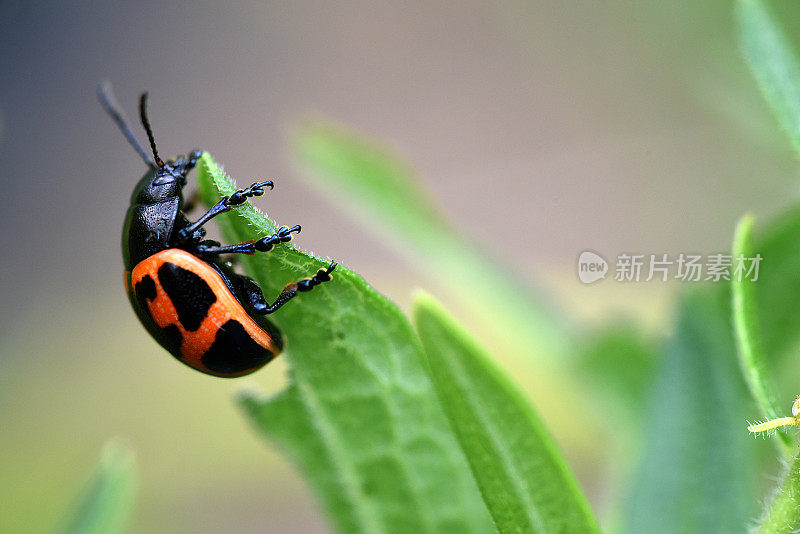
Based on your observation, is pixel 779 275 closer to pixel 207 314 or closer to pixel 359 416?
pixel 359 416

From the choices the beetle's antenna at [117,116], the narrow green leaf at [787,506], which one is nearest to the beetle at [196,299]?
the beetle's antenna at [117,116]

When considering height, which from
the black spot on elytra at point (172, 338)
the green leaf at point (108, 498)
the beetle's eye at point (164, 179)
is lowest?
the green leaf at point (108, 498)

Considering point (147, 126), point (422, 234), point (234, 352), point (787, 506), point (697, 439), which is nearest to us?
point (787, 506)

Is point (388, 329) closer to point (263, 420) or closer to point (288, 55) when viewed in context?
point (263, 420)

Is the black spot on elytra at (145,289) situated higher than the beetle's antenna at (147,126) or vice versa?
the beetle's antenna at (147,126)

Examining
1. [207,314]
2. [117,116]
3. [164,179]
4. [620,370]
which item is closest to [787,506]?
[620,370]

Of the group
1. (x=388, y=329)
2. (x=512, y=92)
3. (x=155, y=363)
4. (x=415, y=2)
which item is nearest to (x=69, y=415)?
(x=155, y=363)

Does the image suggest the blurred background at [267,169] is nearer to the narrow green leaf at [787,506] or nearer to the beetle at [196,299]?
the beetle at [196,299]
